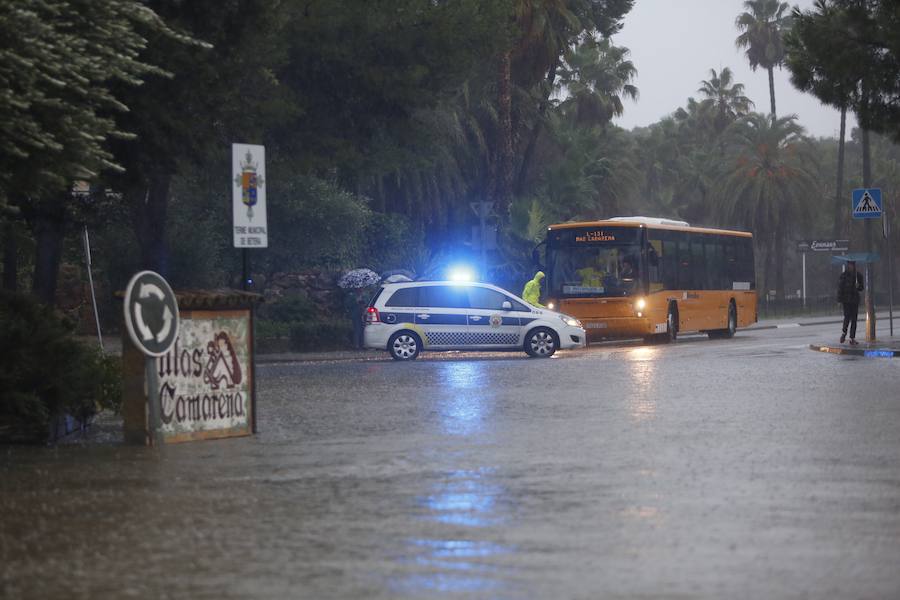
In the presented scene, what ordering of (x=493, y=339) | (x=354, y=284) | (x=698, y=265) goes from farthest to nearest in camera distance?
(x=354, y=284) < (x=698, y=265) < (x=493, y=339)

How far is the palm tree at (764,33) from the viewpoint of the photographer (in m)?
99.9

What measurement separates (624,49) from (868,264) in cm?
6080

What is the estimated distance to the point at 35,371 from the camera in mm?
14992

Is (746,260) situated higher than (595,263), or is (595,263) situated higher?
(746,260)

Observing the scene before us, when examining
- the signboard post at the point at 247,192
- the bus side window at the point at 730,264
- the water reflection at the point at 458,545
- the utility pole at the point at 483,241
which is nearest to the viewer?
the water reflection at the point at 458,545

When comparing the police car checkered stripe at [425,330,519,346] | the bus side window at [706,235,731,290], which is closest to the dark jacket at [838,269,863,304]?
the police car checkered stripe at [425,330,519,346]

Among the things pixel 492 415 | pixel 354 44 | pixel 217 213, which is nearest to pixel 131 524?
pixel 492 415

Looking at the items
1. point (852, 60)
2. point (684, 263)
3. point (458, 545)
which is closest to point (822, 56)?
point (852, 60)

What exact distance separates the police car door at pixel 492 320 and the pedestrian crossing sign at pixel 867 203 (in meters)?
7.12

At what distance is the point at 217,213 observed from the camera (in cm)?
4641

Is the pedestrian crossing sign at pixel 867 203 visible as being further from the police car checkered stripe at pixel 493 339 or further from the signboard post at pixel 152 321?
the signboard post at pixel 152 321

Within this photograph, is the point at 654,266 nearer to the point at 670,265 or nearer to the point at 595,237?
the point at 670,265

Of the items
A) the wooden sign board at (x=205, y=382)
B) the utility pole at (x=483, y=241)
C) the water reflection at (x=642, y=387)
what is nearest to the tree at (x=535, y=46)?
the utility pole at (x=483, y=241)

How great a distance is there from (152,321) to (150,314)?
0.07 meters
